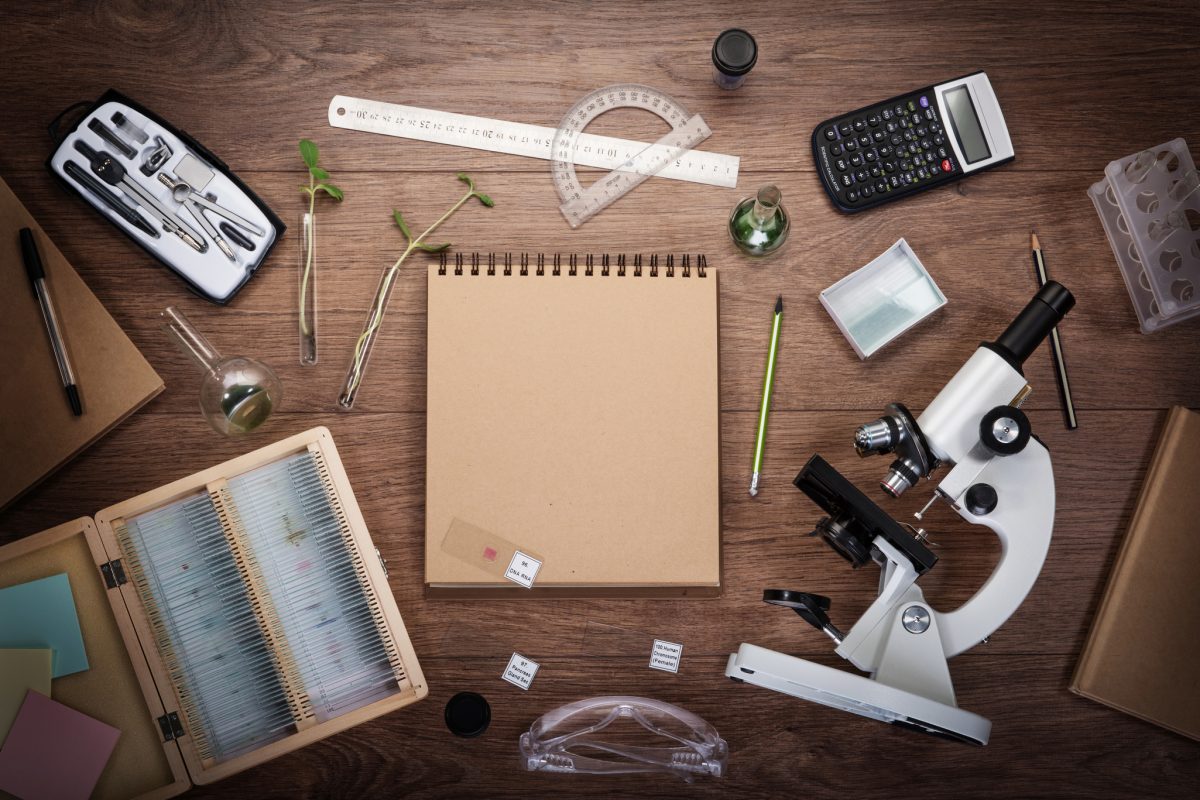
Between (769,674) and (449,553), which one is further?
(449,553)

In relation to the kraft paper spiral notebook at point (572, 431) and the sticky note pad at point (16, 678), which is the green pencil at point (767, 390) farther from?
the sticky note pad at point (16, 678)

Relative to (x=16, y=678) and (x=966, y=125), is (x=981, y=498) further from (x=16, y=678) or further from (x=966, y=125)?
(x=16, y=678)

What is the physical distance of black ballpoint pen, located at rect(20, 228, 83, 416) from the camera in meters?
1.07

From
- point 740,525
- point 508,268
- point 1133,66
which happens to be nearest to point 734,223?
point 508,268

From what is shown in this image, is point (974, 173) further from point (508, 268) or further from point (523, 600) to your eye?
point (523, 600)

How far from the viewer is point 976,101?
1144mm

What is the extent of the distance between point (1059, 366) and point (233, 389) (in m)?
1.16

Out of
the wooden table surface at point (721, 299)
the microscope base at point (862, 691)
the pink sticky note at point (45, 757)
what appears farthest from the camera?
the wooden table surface at point (721, 299)

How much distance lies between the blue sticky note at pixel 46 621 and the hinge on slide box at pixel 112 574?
6 cm

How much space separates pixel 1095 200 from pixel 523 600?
101 cm

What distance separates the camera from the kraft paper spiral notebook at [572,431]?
3.56 feet

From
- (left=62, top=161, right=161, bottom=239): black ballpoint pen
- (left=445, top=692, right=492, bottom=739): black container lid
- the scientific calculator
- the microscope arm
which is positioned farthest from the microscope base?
(left=62, top=161, right=161, bottom=239): black ballpoint pen

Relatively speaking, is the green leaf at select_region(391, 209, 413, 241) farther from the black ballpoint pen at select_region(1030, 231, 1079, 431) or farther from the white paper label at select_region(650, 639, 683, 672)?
the black ballpoint pen at select_region(1030, 231, 1079, 431)

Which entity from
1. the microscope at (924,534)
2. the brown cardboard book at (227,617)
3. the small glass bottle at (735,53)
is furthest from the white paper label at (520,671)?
the small glass bottle at (735,53)
